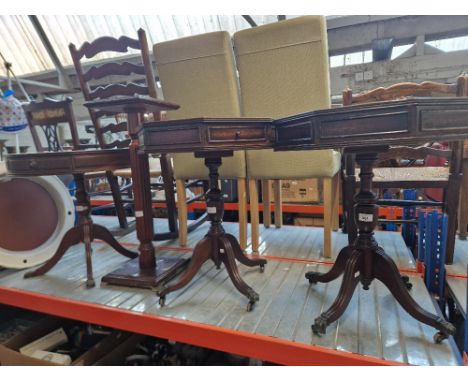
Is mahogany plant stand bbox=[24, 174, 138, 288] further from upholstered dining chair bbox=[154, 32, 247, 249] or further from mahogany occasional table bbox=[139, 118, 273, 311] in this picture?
upholstered dining chair bbox=[154, 32, 247, 249]

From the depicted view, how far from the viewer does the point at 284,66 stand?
5.23 ft

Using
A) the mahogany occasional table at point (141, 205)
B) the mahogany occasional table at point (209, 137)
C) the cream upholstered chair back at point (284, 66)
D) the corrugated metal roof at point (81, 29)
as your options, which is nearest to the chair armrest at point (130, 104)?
the mahogany occasional table at point (141, 205)

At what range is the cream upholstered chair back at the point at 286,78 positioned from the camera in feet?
4.97

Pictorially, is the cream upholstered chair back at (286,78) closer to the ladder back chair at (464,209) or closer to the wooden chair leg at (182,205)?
the wooden chair leg at (182,205)

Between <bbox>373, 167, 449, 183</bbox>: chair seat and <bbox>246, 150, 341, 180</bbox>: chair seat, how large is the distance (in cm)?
30

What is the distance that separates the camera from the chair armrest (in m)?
1.25

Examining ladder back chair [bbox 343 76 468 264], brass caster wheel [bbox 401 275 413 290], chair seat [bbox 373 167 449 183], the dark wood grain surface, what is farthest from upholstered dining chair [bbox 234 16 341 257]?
the dark wood grain surface

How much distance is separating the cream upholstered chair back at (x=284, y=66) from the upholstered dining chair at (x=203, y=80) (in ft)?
0.29

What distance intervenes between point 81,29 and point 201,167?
4085 millimetres

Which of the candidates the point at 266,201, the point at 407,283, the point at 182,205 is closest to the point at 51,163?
the point at 182,205

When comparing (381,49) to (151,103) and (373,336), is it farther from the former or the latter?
(373,336)

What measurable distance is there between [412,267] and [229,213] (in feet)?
7.56

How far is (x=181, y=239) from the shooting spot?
80.1 inches

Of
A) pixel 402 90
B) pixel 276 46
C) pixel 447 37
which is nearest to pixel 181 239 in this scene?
pixel 276 46
